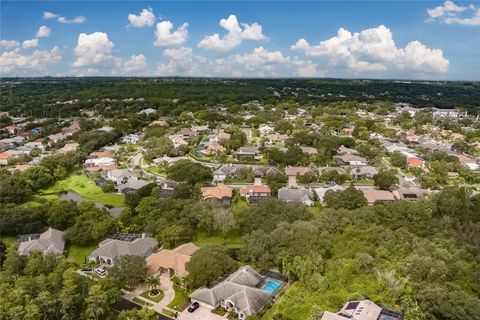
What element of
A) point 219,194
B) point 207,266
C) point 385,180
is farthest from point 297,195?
point 207,266

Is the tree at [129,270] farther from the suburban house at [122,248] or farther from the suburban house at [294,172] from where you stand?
the suburban house at [294,172]

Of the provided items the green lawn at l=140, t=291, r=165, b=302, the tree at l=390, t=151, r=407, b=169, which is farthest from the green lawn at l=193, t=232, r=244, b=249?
the tree at l=390, t=151, r=407, b=169

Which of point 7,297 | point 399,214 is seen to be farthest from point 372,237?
point 7,297

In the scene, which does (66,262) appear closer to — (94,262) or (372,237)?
(94,262)

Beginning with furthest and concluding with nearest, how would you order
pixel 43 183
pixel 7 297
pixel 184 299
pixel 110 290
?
pixel 43 183 < pixel 184 299 < pixel 110 290 < pixel 7 297

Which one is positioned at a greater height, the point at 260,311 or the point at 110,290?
the point at 110,290

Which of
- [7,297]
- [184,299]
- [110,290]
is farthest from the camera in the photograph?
[184,299]

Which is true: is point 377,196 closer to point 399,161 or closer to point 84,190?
point 399,161
